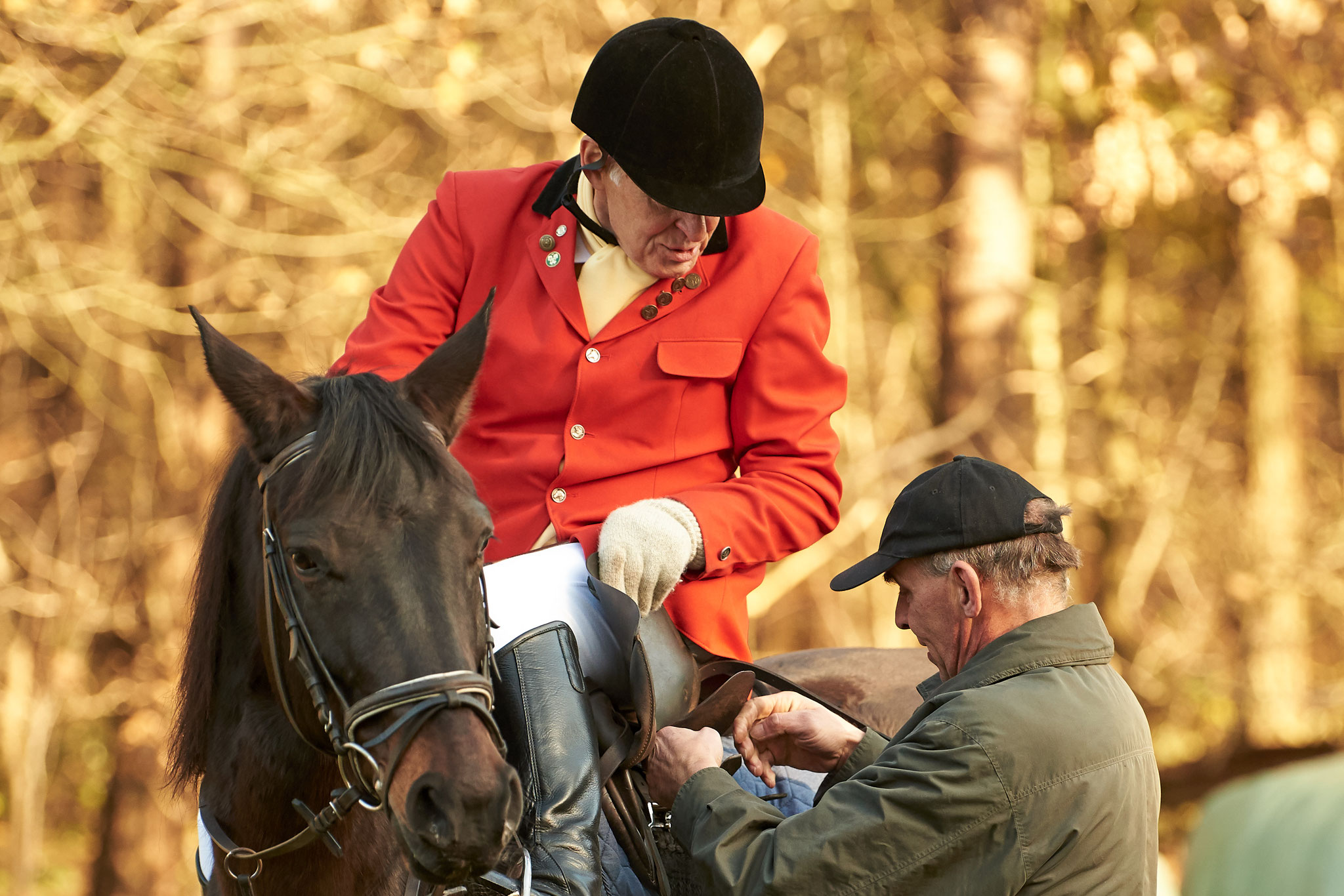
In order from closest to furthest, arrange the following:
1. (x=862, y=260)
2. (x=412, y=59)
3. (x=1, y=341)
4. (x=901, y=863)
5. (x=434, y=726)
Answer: (x=434, y=726) < (x=901, y=863) < (x=1, y=341) < (x=412, y=59) < (x=862, y=260)

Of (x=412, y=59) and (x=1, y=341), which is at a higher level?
(x=412, y=59)

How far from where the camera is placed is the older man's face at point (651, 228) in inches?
119

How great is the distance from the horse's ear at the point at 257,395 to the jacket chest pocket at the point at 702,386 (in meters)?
1.02

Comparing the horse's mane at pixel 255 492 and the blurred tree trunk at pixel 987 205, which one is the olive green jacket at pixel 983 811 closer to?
the horse's mane at pixel 255 492

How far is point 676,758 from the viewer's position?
2891mm

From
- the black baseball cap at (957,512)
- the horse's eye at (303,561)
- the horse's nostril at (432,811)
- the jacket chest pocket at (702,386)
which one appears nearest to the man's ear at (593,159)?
the jacket chest pocket at (702,386)

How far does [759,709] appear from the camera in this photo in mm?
3012

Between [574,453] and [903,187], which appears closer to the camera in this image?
[574,453]

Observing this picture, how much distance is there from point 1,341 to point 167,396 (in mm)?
1156

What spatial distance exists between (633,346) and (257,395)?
1.05 meters

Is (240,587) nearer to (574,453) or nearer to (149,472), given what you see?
(574,453)

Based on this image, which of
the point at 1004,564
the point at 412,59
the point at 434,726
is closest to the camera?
the point at 434,726

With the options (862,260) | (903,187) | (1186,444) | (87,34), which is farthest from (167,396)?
(1186,444)

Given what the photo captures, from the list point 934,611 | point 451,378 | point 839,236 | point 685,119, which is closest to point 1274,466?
point 839,236
